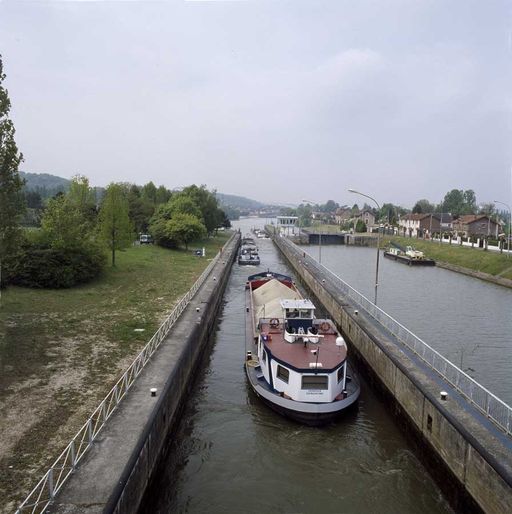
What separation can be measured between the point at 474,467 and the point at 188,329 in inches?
577

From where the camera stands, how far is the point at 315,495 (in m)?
13.6

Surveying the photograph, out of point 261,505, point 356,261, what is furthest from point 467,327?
point 356,261

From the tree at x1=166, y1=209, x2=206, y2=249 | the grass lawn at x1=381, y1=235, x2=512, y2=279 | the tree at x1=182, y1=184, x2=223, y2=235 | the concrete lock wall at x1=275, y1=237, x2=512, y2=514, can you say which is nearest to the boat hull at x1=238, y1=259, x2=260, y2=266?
the tree at x1=166, y1=209, x2=206, y2=249

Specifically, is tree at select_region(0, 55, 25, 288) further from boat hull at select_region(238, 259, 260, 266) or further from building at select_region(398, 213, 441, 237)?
Answer: building at select_region(398, 213, 441, 237)

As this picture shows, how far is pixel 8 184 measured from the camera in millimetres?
21531

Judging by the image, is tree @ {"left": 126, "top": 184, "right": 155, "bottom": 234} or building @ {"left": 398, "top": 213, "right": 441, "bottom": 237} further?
building @ {"left": 398, "top": 213, "right": 441, "bottom": 237}

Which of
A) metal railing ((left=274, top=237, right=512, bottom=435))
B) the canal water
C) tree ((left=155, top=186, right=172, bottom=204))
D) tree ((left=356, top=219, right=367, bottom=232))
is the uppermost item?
tree ((left=155, top=186, right=172, bottom=204))

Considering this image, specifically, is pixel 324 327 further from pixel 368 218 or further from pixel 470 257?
pixel 368 218

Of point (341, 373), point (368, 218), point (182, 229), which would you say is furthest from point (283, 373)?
point (368, 218)

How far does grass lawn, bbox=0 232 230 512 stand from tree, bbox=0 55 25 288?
15.4 feet

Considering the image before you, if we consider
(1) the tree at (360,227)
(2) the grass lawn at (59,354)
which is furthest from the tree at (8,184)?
(1) the tree at (360,227)

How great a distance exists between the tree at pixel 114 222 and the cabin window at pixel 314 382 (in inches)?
1254

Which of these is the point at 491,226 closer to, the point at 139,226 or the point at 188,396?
the point at 139,226

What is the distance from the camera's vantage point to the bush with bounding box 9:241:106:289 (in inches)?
1319
